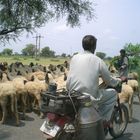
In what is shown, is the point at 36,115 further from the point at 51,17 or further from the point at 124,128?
the point at 51,17

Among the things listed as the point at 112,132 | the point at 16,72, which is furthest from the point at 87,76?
the point at 16,72

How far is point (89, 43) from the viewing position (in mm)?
7625

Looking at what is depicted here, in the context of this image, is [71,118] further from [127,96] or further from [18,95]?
[18,95]

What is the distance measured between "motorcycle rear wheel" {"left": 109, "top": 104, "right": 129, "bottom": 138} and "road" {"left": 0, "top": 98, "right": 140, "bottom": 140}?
6.2 inches

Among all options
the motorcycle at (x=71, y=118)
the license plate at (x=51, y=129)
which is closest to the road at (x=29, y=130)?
the license plate at (x=51, y=129)

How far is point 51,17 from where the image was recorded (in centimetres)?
3066

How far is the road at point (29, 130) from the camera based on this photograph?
9578 millimetres

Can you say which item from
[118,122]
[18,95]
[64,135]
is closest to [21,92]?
[18,95]

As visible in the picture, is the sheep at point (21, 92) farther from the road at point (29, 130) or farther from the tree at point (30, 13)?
the tree at point (30, 13)

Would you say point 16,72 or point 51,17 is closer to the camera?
point 16,72

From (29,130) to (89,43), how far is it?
3.55 m

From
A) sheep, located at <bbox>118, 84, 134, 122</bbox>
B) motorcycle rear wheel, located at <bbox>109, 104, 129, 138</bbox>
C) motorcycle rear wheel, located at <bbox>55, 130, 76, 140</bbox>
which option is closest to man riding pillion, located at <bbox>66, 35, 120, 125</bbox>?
motorcycle rear wheel, located at <bbox>55, 130, 76, 140</bbox>

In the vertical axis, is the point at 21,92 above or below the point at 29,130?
above

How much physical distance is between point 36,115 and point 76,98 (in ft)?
17.4
